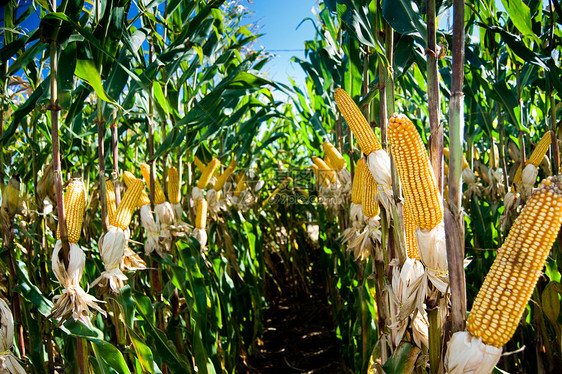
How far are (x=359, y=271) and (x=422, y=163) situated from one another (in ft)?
5.63

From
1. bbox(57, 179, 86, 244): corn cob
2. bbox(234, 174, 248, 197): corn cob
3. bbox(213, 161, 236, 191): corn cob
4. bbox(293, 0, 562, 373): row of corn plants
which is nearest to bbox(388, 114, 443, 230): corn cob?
bbox(293, 0, 562, 373): row of corn plants

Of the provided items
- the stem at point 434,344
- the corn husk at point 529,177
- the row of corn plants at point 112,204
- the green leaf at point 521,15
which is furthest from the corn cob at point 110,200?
the corn husk at point 529,177

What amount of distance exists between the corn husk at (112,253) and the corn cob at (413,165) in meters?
1.38

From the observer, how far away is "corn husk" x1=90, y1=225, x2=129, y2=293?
1835mm

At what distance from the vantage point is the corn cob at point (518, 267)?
0.95 meters

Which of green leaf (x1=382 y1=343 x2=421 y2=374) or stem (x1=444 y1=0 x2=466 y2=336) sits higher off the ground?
stem (x1=444 y1=0 x2=466 y2=336)

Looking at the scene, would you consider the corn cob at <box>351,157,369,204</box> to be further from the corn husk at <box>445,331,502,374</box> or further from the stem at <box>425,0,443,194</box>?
the corn husk at <box>445,331,502,374</box>

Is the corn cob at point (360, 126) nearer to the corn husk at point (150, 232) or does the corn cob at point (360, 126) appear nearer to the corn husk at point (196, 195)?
the corn husk at point (150, 232)

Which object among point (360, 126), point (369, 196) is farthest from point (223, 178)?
point (360, 126)

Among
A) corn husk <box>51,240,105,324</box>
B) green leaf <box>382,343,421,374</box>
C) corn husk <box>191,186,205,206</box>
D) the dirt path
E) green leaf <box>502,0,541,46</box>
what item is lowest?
the dirt path

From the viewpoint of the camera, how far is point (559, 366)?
2.55 metres

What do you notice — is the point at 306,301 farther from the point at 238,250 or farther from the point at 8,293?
the point at 8,293

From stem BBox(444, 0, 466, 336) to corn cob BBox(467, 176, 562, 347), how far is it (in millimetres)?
67

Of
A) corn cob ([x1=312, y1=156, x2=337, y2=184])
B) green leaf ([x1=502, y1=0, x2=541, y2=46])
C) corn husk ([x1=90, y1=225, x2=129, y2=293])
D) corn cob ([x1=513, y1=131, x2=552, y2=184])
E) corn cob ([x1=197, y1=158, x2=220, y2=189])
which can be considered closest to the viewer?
green leaf ([x1=502, y1=0, x2=541, y2=46])
